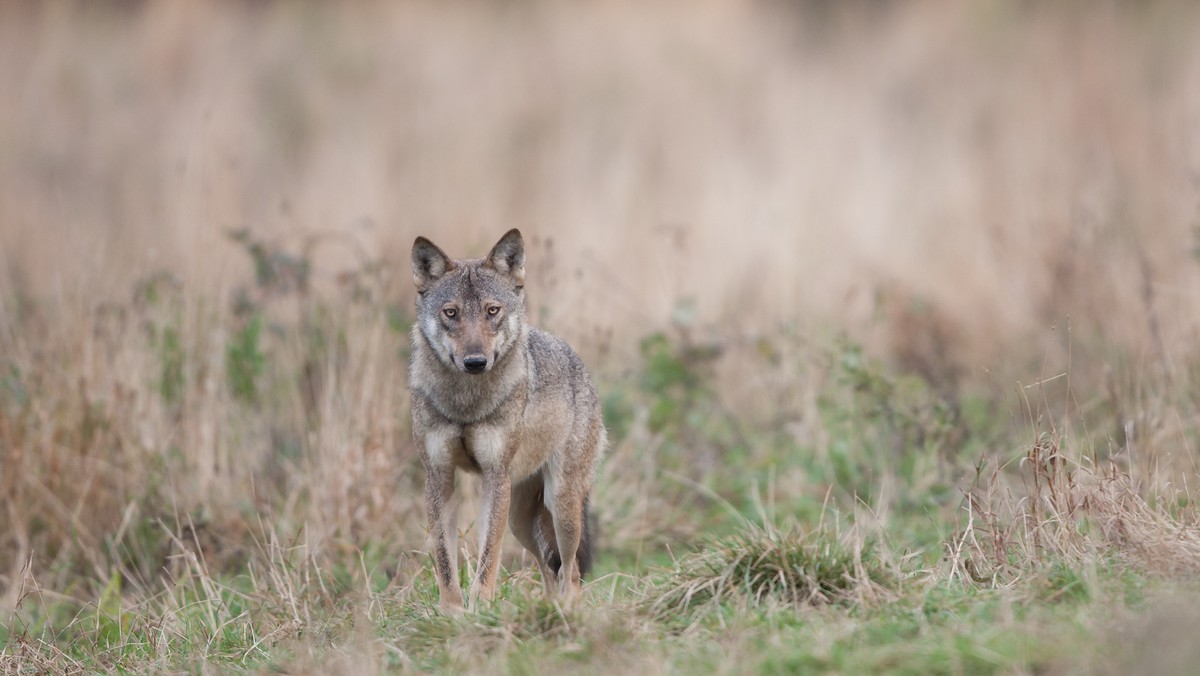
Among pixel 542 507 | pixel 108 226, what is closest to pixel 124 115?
pixel 108 226

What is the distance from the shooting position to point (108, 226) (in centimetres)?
1230

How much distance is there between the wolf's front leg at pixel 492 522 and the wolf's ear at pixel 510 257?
0.95 metres

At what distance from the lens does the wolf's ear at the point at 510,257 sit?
6.28m

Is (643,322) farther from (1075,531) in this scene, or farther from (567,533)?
(1075,531)

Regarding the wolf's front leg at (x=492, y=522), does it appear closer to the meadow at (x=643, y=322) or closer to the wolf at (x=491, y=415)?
the wolf at (x=491, y=415)

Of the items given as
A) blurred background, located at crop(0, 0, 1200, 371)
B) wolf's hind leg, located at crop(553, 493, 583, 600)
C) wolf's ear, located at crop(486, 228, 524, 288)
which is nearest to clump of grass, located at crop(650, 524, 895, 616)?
wolf's hind leg, located at crop(553, 493, 583, 600)

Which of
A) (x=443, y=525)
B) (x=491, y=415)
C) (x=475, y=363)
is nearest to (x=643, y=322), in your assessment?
(x=491, y=415)

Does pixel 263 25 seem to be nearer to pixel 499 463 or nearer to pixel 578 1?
pixel 578 1

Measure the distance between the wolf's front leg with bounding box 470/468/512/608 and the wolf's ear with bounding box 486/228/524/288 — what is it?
3.13 ft

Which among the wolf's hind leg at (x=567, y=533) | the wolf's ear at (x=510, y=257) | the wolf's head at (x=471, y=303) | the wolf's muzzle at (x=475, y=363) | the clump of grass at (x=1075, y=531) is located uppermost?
the wolf's ear at (x=510, y=257)

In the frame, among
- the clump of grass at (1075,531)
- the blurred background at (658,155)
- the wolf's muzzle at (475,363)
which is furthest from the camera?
the blurred background at (658,155)

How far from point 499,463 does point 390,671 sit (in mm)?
1332

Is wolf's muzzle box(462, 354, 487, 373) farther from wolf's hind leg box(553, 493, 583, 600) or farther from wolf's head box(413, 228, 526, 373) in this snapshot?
wolf's hind leg box(553, 493, 583, 600)

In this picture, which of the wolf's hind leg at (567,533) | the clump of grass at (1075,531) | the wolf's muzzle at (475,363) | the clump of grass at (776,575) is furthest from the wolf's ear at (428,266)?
the clump of grass at (1075,531)
